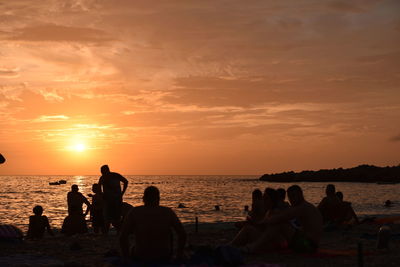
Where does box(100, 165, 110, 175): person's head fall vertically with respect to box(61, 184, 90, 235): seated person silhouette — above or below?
above

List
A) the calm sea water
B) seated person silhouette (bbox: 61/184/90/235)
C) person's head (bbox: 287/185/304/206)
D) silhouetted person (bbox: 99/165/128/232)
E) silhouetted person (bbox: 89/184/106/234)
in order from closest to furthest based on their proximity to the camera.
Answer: person's head (bbox: 287/185/304/206)
silhouetted person (bbox: 99/165/128/232)
seated person silhouette (bbox: 61/184/90/235)
silhouetted person (bbox: 89/184/106/234)
the calm sea water

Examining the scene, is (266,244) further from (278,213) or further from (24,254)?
(24,254)

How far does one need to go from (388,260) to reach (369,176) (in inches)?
4495

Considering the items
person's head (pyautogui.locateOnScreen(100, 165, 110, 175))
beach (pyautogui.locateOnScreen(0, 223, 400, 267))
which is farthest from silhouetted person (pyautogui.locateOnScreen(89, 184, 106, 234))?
beach (pyautogui.locateOnScreen(0, 223, 400, 267))

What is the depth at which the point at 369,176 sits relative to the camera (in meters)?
117

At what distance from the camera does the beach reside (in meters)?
9.12

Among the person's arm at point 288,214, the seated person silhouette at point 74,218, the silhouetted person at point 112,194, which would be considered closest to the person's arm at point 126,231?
the person's arm at point 288,214

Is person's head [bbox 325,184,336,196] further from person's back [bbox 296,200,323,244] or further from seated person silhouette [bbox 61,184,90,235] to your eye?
seated person silhouette [bbox 61,184,90,235]

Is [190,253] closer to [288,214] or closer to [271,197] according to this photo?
[271,197]

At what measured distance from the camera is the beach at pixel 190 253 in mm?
9125

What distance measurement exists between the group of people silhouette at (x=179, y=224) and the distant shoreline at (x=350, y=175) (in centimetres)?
10333

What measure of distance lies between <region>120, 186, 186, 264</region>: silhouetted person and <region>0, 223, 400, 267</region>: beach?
2.31 ft

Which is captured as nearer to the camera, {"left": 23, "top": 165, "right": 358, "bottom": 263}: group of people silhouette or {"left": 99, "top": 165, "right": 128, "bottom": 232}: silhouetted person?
{"left": 23, "top": 165, "right": 358, "bottom": 263}: group of people silhouette

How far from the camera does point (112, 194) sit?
1486 cm
